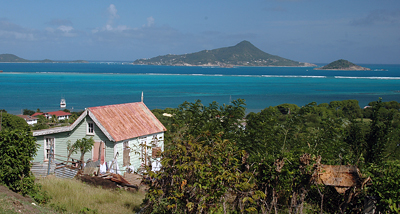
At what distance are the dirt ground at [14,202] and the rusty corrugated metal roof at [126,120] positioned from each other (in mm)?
10202

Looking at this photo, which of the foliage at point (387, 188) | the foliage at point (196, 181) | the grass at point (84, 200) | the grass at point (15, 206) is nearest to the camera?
the foliage at point (387, 188)

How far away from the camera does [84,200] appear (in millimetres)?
11508

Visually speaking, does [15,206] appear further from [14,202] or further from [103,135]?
[103,135]

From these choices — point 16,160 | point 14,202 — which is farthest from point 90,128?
point 14,202

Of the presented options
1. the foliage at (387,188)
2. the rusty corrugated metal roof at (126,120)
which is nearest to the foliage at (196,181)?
the foliage at (387,188)

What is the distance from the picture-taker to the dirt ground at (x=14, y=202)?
8.38 m

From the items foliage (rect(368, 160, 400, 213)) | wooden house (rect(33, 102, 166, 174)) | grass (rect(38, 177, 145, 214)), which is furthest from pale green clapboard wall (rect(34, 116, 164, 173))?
foliage (rect(368, 160, 400, 213))

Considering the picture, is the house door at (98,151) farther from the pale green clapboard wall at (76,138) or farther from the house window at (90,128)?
the house window at (90,128)

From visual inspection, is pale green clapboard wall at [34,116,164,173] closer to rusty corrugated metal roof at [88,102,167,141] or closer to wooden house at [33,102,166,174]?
wooden house at [33,102,166,174]

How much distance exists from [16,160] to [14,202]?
161cm

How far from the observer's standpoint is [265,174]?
8570 mm

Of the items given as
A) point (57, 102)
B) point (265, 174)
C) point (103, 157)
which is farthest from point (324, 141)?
point (57, 102)

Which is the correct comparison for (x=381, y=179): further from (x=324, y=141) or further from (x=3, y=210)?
(x=3, y=210)

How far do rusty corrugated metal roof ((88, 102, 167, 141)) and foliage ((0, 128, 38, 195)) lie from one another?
30.9 feet
